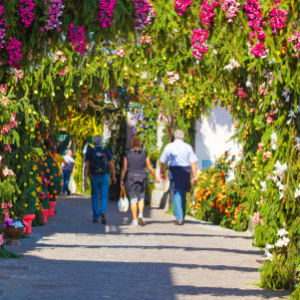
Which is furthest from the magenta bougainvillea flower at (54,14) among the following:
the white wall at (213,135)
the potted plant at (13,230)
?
the white wall at (213,135)

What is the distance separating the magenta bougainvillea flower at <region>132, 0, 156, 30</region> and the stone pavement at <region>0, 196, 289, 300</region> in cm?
258

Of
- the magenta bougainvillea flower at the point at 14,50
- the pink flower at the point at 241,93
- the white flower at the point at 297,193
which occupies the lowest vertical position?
the white flower at the point at 297,193

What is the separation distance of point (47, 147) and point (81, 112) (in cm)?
741

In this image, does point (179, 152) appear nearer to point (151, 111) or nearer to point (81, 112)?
point (151, 111)

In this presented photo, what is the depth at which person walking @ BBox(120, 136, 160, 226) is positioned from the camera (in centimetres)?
1164

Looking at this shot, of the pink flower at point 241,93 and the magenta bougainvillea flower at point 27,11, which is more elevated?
the magenta bougainvillea flower at point 27,11

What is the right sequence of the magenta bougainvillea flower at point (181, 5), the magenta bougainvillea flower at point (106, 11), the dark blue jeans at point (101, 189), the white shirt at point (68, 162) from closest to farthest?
the magenta bougainvillea flower at point (106, 11)
the magenta bougainvillea flower at point (181, 5)
the dark blue jeans at point (101, 189)
the white shirt at point (68, 162)

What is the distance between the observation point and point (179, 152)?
11797mm

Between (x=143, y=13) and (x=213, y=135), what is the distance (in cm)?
882

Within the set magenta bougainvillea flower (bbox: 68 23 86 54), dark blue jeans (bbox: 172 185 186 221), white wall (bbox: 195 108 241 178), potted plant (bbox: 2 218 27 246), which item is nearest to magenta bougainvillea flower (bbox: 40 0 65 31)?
magenta bougainvillea flower (bbox: 68 23 86 54)

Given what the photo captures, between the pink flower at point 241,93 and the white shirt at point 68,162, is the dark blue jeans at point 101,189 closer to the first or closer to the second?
the pink flower at point 241,93

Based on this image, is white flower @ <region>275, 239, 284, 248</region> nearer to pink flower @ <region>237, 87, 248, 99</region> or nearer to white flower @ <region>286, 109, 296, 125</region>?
white flower @ <region>286, 109, 296, 125</region>

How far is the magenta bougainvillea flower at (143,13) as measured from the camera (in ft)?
16.8

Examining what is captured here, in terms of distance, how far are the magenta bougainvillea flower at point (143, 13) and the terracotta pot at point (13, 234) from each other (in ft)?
13.1
